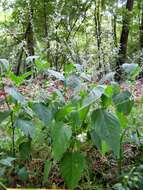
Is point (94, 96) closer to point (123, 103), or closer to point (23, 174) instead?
point (123, 103)

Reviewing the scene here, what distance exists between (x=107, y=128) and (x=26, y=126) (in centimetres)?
42

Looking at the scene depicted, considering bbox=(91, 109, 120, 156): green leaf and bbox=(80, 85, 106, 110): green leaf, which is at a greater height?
bbox=(80, 85, 106, 110): green leaf

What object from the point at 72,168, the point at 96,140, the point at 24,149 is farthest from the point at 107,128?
the point at 24,149

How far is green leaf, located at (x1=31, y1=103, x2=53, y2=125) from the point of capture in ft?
5.56

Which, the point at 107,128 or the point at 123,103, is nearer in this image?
the point at 107,128

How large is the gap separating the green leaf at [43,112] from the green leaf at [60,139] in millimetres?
102

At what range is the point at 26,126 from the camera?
69.7 inches

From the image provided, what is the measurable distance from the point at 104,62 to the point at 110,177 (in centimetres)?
114

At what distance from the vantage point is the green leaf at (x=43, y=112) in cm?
169

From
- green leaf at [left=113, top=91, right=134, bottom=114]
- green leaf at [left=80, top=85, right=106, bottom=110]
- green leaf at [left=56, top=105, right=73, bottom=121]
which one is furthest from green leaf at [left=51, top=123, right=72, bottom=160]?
green leaf at [left=113, top=91, right=134, bottom=114]

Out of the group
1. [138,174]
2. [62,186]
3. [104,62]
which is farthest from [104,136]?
[104,62]

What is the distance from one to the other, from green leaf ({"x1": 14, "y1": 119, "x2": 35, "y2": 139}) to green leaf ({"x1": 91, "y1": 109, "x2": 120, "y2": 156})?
33cm

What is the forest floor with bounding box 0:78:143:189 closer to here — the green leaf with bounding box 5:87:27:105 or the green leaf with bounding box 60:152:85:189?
the green leaf with bounding box 5:87:27:105

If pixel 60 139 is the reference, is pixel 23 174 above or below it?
below
